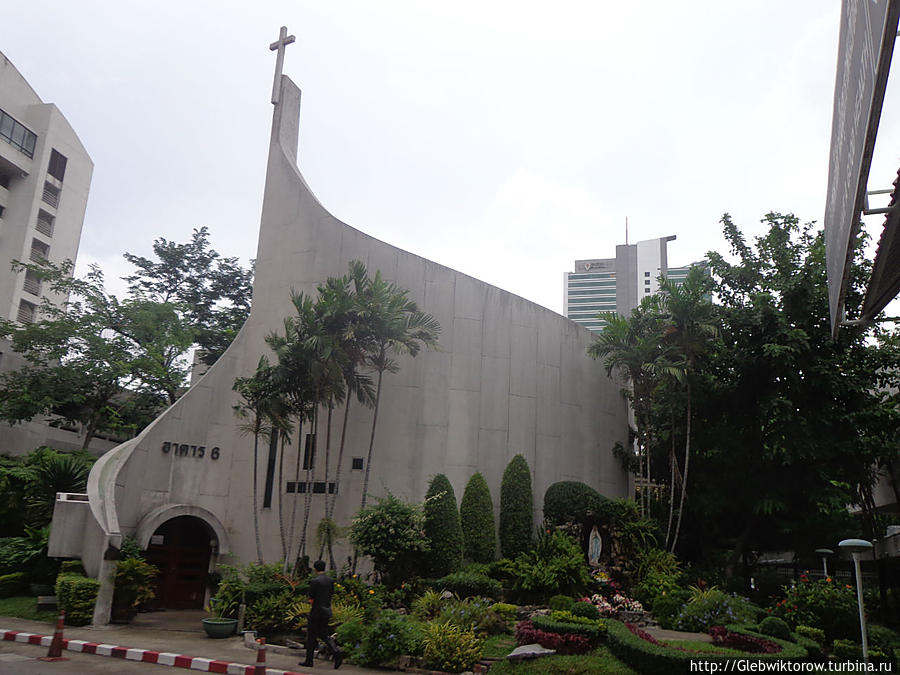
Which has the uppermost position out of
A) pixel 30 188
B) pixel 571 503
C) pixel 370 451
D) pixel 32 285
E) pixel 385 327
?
pixel 30 188

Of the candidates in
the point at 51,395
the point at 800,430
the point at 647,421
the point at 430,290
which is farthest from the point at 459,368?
the point at 51,395

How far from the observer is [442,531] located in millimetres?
18344

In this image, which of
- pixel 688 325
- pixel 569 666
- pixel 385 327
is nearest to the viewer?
pixel 569 666

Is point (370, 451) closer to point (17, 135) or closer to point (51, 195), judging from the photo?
point (17, 135)

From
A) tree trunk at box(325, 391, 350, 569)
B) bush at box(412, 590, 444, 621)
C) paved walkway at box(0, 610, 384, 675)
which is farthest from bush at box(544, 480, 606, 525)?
paved walkway at box(0, 610, 384, 675)

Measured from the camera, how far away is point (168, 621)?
17109 millimetres

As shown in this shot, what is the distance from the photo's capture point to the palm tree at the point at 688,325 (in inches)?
818

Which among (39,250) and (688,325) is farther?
(39,250)

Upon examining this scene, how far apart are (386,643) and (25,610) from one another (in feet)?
34.6

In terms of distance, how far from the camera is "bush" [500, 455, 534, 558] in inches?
795

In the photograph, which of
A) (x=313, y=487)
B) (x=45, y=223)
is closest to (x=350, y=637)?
(x=313, y=487)

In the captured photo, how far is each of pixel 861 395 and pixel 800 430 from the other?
2244 millimetres

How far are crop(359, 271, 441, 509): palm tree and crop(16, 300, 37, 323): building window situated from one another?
36.5 metres

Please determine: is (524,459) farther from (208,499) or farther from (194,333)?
(194,333)
